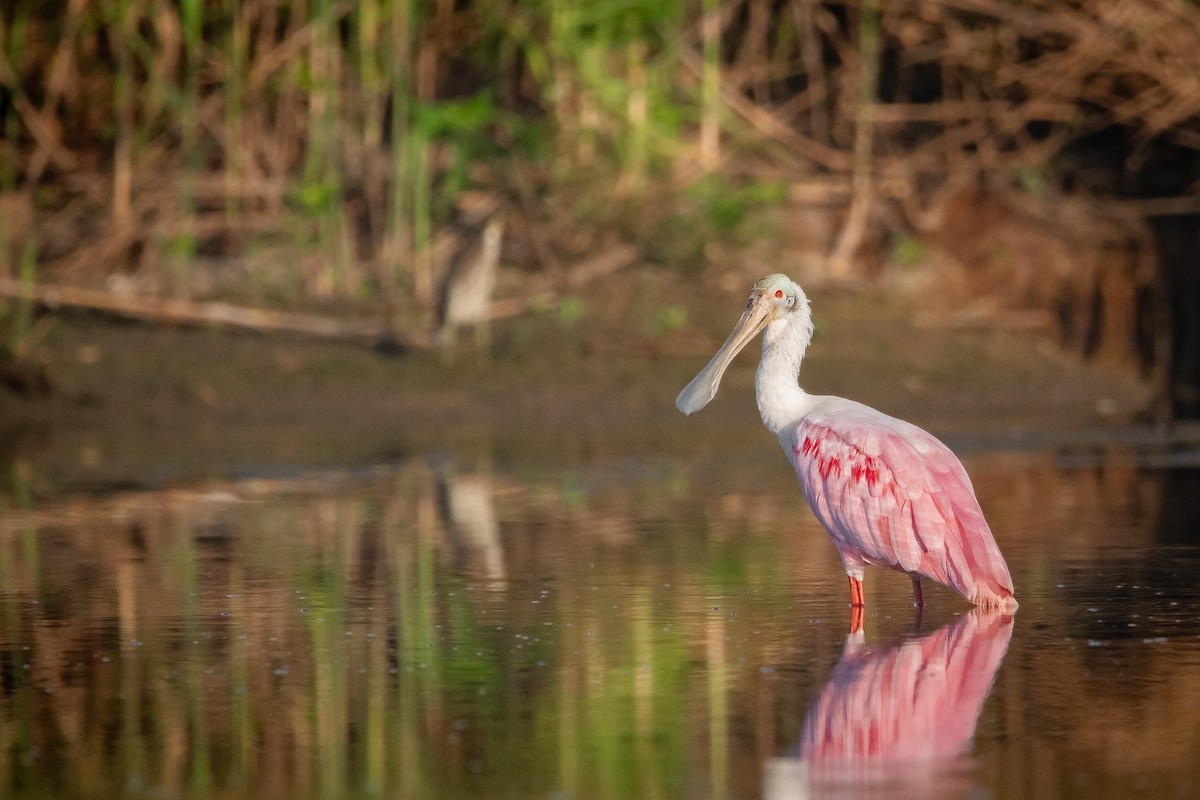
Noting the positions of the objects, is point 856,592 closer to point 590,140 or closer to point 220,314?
point 220,314

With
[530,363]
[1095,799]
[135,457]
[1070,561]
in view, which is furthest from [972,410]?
[1095,799]

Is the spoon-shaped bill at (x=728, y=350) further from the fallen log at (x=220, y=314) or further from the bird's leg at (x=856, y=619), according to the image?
the fallen log at (x=220, y=314)

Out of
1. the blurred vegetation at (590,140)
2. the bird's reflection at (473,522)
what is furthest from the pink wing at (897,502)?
the blurred vegetation at (590,140)

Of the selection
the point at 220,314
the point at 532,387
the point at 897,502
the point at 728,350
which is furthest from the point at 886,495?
the point at 220,314

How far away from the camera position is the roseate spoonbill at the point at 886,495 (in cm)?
655

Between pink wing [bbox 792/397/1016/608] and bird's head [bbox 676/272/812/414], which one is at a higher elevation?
bird's head [bbox 676/272/812/414]

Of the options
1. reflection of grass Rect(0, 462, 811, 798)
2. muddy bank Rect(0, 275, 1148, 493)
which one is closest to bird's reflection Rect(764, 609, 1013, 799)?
reflection of grass Rect(0, 462, 811, 798)

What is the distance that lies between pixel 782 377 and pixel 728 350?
0.73 metres

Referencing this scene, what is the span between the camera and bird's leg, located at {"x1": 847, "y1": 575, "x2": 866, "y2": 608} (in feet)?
22.1

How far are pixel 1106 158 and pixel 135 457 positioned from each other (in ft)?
31.9

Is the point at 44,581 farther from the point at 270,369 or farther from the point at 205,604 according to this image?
the point at 270,369

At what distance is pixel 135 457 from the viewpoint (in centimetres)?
1226

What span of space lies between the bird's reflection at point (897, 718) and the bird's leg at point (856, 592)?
338 mm

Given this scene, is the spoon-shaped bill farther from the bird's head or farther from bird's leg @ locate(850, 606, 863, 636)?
bird's leg @ locate(850, 606, 863, 636)
